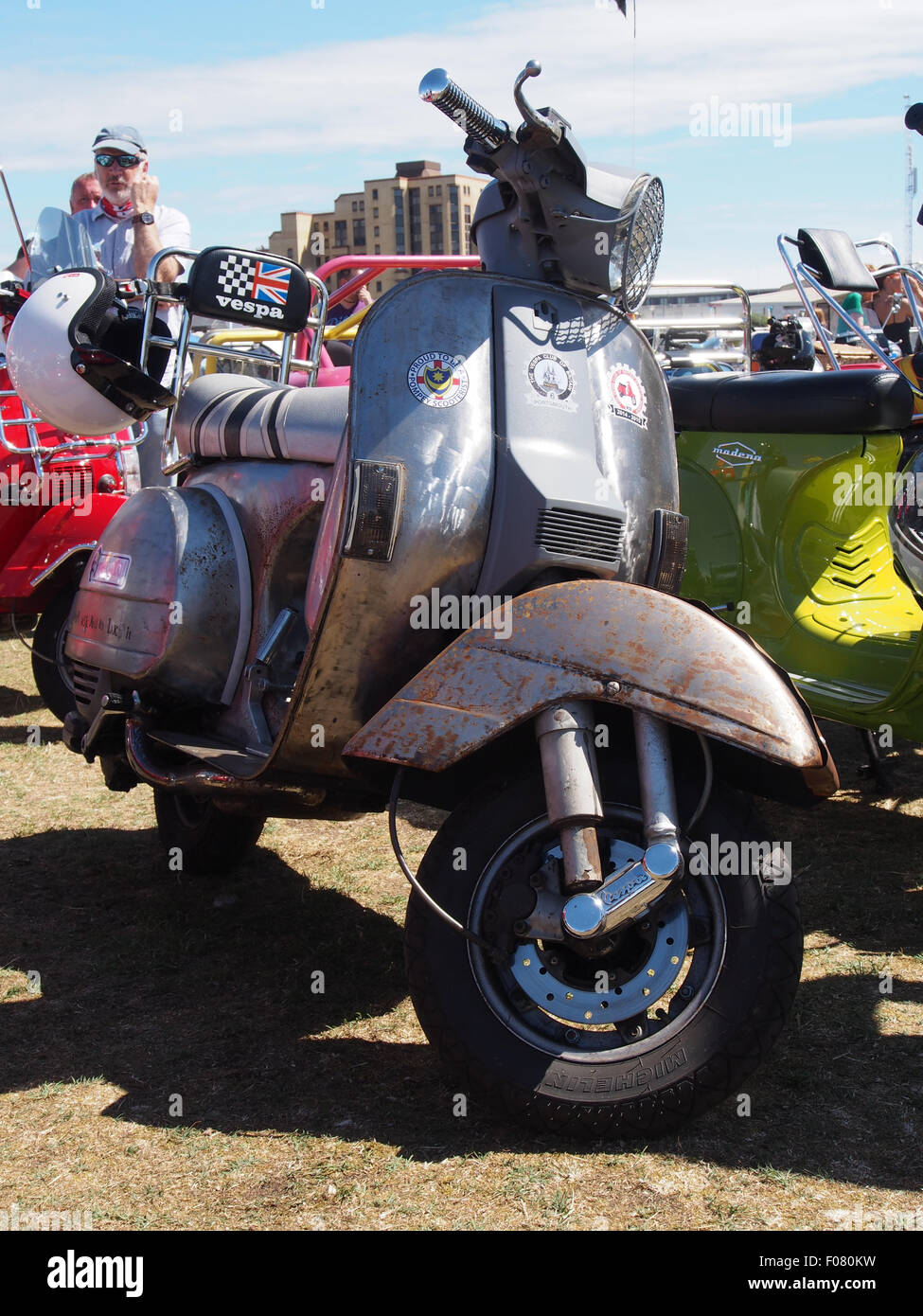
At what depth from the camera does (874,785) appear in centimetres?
493

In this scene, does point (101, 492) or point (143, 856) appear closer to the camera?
point (143, 856)

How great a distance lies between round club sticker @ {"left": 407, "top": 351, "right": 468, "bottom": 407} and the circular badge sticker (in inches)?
6.2

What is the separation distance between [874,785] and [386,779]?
108 inches

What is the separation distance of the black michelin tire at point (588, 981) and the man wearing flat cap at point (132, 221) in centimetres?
374

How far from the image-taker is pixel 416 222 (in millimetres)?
12211

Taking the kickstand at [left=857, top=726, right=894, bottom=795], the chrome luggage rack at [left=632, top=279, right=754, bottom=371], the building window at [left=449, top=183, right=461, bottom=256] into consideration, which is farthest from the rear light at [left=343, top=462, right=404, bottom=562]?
the building window at [left=449, top=183, right=461, bottom=256]

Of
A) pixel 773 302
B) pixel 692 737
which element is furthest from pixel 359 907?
pixel 773 302

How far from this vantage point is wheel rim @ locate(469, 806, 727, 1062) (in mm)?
2410

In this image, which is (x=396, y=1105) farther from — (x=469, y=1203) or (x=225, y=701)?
(x=225, y=701)

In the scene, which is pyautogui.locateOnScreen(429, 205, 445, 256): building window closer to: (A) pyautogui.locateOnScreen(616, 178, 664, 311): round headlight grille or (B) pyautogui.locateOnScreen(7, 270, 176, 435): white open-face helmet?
(B) pyautogui.locateOnScreen(7, 270, 176, 435): white open-face helmet

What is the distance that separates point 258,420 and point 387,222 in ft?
29.9
